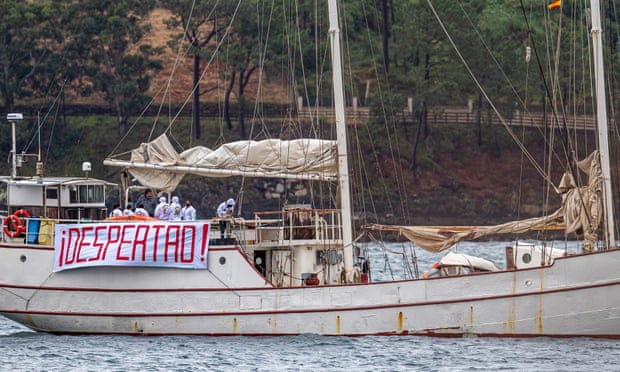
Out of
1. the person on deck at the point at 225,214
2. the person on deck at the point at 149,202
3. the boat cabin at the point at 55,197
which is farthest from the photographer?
the person on deck at the point at 149,202

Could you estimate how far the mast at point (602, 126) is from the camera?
34.1m

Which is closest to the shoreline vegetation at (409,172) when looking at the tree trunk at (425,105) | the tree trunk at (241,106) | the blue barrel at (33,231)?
the tree trunk at (425,105)

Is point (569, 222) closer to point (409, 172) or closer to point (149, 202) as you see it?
point (149, 202)

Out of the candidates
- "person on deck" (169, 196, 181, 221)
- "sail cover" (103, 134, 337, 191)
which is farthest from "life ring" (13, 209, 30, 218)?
"person on deck" (169, 196, 181, 221)

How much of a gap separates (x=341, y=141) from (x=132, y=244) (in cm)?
650

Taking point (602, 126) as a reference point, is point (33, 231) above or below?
below

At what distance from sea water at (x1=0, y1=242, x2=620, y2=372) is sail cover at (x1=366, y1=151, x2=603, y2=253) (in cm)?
298

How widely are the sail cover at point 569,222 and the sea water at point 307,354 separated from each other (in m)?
2.98

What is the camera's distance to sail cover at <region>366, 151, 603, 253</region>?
114 ft

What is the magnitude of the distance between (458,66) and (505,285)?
50472 mm

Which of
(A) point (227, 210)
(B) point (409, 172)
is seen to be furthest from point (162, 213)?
(B) point (409, 172)

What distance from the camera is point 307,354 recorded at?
33250 mm

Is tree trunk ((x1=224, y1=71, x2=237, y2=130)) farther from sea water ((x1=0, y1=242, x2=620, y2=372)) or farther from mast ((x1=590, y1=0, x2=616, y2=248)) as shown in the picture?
mast ((x1=590, y1=0, x2=616, y2=248))

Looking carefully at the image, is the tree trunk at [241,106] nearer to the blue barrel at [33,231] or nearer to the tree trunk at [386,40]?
the tree trunk at [386,40]
